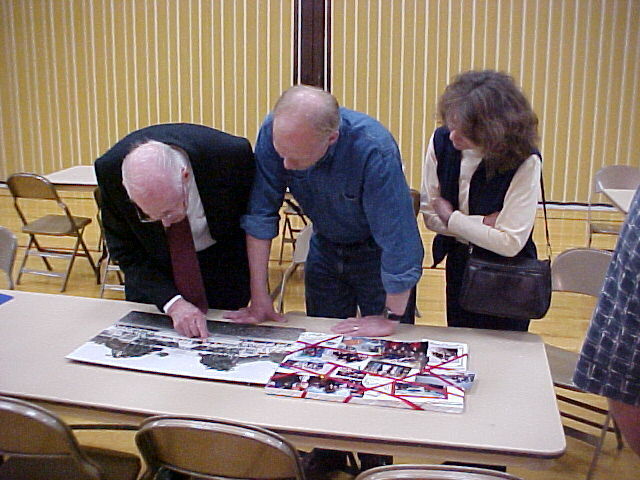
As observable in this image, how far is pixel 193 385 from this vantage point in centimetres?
186

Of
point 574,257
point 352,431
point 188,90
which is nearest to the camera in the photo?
point 352,431

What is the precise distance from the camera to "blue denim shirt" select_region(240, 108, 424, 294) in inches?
86.2

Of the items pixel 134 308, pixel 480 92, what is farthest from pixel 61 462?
pixel 480 92

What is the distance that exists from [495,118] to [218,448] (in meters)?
1.23

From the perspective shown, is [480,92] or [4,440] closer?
[4,440]

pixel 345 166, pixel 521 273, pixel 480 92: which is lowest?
pixel 521 273

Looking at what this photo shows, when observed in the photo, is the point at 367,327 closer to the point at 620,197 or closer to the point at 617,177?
the point at 620,197

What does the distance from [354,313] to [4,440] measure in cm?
127

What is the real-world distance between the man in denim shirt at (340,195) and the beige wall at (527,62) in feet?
17.7

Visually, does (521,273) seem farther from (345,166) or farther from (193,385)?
(193,385)

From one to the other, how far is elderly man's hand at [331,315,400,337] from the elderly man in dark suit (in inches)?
16.1

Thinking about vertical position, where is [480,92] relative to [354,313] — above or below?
above

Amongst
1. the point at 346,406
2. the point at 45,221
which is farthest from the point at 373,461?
the point at 45,221

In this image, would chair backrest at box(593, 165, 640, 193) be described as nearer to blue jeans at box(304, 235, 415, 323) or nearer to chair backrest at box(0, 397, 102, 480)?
blue jeans at box(304, 235, 415, 323)
